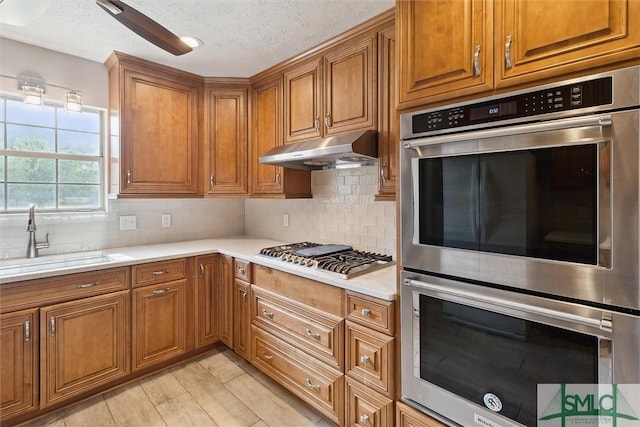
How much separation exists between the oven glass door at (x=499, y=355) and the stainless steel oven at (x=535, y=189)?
0.15 meters

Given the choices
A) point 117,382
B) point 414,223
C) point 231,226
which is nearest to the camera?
point 414,223

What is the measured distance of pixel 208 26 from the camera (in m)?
A: 1.98

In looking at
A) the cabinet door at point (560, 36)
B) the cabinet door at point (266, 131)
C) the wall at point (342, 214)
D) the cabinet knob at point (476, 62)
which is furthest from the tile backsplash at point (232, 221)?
the cabinet door at point (560, 36)

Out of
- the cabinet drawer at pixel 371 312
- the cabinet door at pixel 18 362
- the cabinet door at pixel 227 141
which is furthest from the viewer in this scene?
the cabinet door at pixel 227 141

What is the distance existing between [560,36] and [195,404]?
265cm

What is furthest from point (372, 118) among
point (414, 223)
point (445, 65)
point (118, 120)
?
point (118, 120)

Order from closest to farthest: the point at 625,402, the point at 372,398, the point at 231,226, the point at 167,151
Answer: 1. the point at 625,402
2. the point at 372,398
3. the point at 167,151
4. the point at 231,226

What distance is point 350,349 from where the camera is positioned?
66.9 inches

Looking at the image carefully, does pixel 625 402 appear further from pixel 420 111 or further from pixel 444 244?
pixel 420 111

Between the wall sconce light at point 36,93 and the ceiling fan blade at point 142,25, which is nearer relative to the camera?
the ceiling fan blade at point 142,25

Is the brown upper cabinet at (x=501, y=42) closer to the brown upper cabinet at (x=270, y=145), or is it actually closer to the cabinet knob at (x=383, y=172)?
the cabinet knob at (x=383, y=172)

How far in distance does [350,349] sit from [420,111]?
1.25 m

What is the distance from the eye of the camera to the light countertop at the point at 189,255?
5.51ft

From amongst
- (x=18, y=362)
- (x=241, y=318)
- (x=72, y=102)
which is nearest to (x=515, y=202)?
(x=241, y=318)
